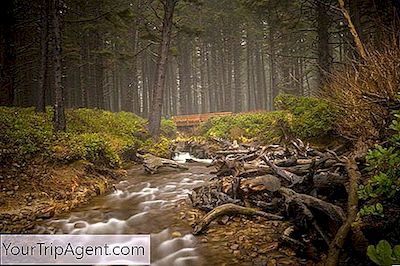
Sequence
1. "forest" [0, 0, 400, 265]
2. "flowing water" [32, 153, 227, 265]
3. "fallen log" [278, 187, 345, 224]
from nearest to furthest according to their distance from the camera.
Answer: "forest" [0, 0, 400, 265] → "fallen log" [278, 187, 345, 224] → "flowing water" [32, 153, 227, 265]

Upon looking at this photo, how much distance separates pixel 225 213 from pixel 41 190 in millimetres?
4517

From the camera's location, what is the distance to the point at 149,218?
6262mm

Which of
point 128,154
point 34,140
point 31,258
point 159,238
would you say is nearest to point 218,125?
point 128,154

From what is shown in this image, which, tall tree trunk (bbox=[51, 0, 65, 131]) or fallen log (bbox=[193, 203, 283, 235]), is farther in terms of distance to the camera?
tall tree trunk (bbox=[51, 0, 65, 131])

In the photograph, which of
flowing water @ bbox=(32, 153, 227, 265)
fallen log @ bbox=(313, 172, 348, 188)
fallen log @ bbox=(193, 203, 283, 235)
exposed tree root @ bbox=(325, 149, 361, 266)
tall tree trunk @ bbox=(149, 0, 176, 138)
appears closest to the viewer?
exposed tree root @ bbox=(325, 149, 361, 266)

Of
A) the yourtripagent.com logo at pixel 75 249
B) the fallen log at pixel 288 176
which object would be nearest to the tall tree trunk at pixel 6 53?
the yourtripagent.com logo at pixel 75 249

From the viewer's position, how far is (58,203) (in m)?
6.64

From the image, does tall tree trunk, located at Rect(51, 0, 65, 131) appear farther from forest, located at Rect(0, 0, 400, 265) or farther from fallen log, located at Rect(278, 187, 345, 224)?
fallen log, located at Rect(278, 187, 345, 224)

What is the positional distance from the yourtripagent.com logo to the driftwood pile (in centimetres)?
116

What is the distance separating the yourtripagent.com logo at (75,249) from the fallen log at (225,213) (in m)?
0.98

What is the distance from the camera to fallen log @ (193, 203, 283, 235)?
5.32 meters

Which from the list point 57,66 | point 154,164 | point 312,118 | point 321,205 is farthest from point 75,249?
point 312,118

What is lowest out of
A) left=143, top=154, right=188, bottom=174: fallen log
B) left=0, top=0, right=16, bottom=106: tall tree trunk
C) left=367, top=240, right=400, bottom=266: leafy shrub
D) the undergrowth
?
left=143, top=154, right=188, bottom=174: fallen log

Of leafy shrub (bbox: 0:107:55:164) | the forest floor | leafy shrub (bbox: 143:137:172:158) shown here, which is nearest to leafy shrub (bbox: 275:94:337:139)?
leafy shrub (bbox: 143:137:172:158)
